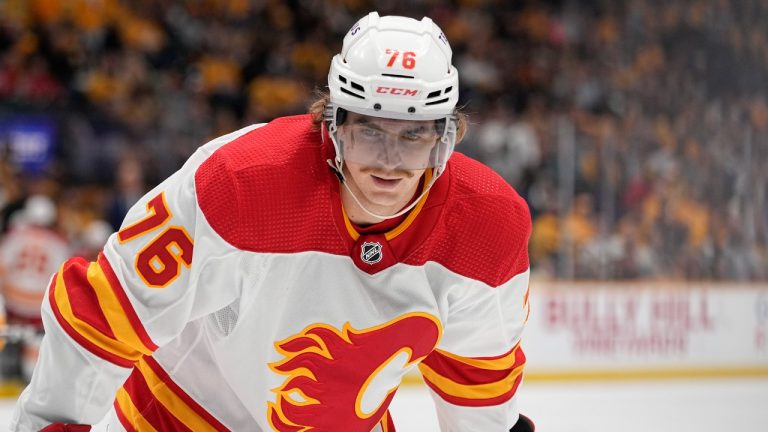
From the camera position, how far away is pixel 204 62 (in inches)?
297

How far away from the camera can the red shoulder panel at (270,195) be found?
1663mm

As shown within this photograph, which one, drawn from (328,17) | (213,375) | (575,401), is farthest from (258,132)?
(328,17)

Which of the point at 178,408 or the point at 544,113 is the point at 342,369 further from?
the point at 544,113

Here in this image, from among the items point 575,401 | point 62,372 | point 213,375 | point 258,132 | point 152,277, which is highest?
point 258,132

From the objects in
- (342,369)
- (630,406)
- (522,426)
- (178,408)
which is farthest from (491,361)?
(630,406)

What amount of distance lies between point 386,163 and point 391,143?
0.13ft

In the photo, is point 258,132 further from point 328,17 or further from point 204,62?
point 328,17

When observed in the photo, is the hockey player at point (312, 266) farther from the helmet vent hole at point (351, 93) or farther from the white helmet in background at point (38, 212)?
the white helmet in background at point (38, 212)

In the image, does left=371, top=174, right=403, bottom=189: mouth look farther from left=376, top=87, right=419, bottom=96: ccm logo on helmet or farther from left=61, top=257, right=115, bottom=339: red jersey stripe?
left=61, top=257, right=115, bottom=339: red jersey stripe

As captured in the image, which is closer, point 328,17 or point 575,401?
point 575,401

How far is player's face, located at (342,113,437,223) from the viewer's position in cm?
169

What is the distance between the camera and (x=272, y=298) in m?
1.76

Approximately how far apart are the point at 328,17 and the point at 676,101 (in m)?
2.91

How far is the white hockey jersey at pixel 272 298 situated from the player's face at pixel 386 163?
2.1 inches
